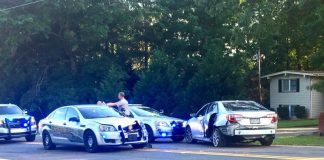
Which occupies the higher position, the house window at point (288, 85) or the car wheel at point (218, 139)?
the house window at point (288, 85)

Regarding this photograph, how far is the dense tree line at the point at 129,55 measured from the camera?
37.5m

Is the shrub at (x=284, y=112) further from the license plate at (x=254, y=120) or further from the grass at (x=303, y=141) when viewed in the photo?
the license plate at (x=254, y=120)

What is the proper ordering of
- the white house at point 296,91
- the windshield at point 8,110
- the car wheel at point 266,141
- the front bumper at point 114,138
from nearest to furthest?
the front bumper at point 114,138 → the car wheel at point 266,141 → the windshield at point 8,110 → the white house at point 296,91

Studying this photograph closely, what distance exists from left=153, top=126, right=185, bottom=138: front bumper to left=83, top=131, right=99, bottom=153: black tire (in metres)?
4.07

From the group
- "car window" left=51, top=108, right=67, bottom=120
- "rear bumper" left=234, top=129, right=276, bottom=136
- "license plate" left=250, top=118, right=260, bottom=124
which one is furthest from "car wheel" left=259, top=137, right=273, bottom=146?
"car window" left=51, top=108, right=67, bottom=120

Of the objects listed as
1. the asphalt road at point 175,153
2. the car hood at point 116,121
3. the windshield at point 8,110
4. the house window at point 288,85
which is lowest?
the asphalt road at point 175,153

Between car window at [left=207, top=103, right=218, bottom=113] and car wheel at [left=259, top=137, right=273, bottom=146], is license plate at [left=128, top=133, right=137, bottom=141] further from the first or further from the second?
car wheel at [left=259, top=137, right=273, bottom=146]

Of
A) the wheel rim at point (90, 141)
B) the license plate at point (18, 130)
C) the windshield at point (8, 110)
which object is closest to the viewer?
the wheel rim at point (90, 141)

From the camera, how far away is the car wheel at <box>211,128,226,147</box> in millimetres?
19422

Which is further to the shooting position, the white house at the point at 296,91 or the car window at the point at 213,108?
the white house at the point at 296,91

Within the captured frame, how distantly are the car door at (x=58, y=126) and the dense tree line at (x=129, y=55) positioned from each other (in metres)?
16.4

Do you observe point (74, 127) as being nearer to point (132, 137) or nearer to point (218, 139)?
point (132, 137)

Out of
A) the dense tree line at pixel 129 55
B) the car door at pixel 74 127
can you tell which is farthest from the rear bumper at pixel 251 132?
the dense tree line at pixel 129 55

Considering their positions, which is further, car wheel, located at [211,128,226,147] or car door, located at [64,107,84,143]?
car wheel, located at [211,128,226,147]
